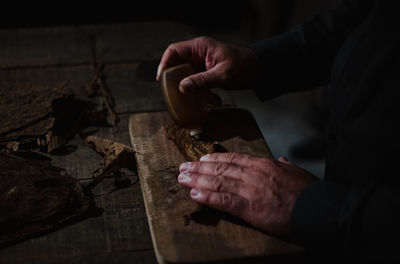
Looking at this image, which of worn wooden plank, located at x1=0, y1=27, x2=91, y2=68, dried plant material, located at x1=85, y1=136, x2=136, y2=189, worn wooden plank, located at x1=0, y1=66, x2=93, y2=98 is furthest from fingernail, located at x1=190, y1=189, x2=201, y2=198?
worn wooden plank, located at x1=0, y1=27, x2=91, y2=68

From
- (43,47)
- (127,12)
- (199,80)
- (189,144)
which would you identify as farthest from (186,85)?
(127,12)

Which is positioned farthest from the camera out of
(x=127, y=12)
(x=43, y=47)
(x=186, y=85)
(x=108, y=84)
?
(x=127, y=12)

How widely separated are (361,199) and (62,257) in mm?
566

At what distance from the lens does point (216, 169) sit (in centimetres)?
105

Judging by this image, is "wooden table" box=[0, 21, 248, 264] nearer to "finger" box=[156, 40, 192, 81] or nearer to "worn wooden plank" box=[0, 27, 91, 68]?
"worn wooden plank" box=[0, 27, 91, 68]

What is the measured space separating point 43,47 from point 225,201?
1011 millimetres

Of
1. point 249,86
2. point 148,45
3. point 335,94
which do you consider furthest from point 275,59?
point 148,45

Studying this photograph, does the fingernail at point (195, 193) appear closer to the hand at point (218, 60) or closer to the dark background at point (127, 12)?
the hand at point (218, 60)

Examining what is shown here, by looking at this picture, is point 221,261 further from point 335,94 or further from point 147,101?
point 147,101

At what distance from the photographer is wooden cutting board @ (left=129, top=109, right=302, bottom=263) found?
910 mm

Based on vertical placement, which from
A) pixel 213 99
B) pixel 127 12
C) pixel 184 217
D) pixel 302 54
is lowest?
pixel 184 217

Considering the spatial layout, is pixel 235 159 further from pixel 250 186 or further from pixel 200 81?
pixel 200 81

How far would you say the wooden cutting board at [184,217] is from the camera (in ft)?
2.99

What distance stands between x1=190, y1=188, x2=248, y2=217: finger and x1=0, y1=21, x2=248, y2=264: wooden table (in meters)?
0.13
